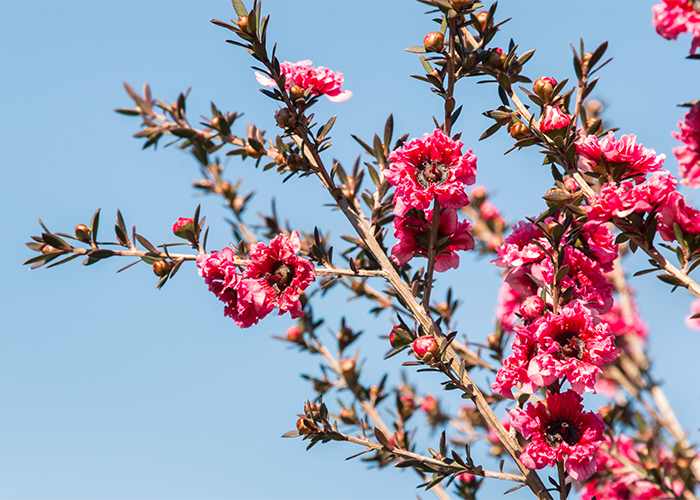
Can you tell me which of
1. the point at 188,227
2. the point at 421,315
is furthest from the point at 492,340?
the point at 188,227

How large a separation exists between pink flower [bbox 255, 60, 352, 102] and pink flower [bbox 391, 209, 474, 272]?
0.61 meters

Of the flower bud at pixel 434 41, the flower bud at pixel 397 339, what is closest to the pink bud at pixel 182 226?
the flower bud at pixel 397 339

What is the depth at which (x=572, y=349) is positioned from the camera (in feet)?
5.41

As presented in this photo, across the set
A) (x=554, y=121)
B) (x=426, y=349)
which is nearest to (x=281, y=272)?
(x=426, y=349)

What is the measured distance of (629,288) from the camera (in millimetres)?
4641

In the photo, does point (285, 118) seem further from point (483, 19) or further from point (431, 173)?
point (483, 19)

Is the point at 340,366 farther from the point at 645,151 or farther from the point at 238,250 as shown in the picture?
the point at 645,151

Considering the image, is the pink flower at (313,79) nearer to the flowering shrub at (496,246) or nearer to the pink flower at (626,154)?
the flowering shrub at (496,246)

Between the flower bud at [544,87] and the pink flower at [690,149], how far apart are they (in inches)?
21.1

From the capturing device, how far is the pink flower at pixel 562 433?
161cm

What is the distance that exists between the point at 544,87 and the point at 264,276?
1.11 metres

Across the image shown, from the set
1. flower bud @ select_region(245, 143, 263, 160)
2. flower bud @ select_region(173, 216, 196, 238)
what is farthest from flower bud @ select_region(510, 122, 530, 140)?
flower bud @ select_region(173, 216, 196, 238)

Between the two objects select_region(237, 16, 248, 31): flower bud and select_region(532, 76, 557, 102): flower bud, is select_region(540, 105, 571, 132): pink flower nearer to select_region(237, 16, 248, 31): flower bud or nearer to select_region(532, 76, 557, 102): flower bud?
select_region(532, 76, 557, 102): flower bud

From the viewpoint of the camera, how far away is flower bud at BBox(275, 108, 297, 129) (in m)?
1.79
